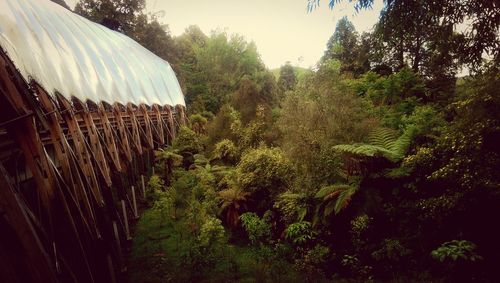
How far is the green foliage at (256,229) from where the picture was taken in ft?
28.8

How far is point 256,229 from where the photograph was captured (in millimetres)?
8844

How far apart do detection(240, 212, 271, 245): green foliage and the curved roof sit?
191 inches

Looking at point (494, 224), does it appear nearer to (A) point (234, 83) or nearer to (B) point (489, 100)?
(B) point (489, 100)

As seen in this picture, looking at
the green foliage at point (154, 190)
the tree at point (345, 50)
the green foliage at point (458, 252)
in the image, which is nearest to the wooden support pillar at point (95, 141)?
the green foliage at point (154, 190)

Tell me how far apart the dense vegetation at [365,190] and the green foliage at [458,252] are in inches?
1.4

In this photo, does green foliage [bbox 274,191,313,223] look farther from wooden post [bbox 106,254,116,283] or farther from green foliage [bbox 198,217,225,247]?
wooden post [bbox 106,254,116,283]

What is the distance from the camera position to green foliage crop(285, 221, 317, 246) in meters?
8.04

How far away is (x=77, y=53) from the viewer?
24.1ft

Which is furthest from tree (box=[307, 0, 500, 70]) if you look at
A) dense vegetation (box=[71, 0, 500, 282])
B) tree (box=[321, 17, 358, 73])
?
tree (box=[321, 17, 358, 73])

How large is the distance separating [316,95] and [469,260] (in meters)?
6.72

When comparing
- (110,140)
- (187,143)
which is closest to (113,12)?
(187,143)

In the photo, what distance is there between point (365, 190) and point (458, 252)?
2267 millimetres

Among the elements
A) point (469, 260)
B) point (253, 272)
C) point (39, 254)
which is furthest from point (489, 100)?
point (39, 254)

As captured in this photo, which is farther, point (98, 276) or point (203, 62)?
point (203, 62)
